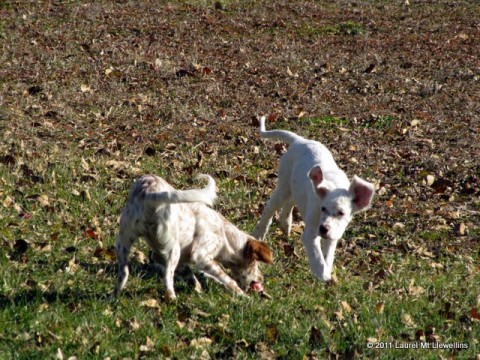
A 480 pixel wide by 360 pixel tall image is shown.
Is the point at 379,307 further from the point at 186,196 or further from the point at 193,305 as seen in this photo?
the point at 186,196

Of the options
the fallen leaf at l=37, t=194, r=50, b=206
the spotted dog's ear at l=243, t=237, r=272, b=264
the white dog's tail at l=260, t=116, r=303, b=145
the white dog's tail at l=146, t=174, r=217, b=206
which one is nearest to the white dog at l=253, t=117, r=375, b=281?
the white dog's tail at l=260, t=116, r=303, b=145

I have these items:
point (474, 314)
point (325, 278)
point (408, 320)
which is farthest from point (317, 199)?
point (474, 314)

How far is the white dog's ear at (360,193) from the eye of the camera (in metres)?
6.69

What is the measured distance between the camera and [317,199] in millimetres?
7188

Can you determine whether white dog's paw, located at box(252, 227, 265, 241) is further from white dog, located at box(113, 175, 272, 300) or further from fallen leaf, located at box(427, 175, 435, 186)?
fallen leaf, located at box(427, 175, 435, 186)

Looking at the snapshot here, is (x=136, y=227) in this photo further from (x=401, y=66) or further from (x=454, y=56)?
(x=454, y=56)

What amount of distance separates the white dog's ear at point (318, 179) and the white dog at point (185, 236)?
63cm

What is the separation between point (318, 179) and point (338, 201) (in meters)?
0.28

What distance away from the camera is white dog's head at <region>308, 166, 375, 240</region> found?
668 cm

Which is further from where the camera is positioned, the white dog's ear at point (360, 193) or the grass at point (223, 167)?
the white dog's ear at point (360, 193)

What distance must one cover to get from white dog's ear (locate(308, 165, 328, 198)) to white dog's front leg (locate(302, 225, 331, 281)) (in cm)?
36

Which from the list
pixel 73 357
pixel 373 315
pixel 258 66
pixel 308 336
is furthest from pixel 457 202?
pixel 258 66

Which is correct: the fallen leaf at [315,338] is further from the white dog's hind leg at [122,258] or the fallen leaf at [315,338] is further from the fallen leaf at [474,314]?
the white dog's hind leg at [122,258]

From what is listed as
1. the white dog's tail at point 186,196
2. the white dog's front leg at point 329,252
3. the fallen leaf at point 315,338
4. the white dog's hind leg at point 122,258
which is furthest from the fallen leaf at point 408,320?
the white dog's hind leg at point 122,258
